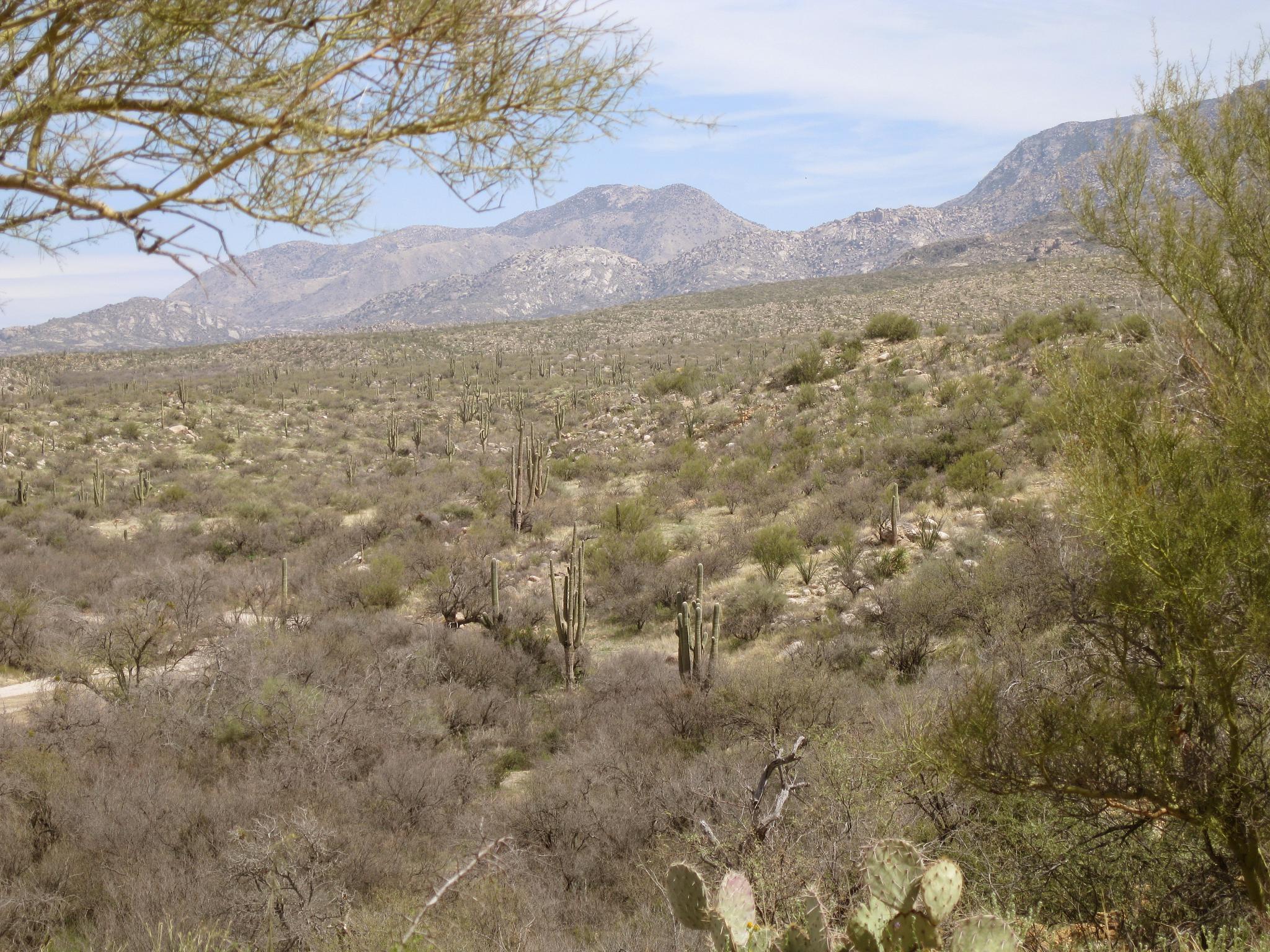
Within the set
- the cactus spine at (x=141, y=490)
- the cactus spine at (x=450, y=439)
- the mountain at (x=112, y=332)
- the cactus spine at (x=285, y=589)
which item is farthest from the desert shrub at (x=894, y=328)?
the mountain at (x=112, y=332)

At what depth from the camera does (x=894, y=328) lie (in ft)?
84.3

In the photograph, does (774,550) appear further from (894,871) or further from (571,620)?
(894,871)

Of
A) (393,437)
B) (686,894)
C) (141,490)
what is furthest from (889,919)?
(393,437)

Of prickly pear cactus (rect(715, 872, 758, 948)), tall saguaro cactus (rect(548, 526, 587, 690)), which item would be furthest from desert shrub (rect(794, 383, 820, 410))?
prickly pear cactus (rect(715, 872, 758, 948))

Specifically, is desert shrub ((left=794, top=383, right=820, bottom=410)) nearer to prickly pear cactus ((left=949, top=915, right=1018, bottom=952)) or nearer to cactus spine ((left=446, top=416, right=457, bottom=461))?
cactus spine ((left=446, top=416, right=457, bottom=461))

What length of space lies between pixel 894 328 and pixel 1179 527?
22885mm

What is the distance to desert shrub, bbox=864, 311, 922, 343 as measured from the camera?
25.6 metres

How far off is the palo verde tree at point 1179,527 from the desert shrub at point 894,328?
21203mm

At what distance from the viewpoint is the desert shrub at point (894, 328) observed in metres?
25.6

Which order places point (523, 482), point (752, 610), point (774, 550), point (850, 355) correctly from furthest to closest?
1. point (850, 355)
2. point (523, 482)
3. point (774, 550)
4. point (752, 610)

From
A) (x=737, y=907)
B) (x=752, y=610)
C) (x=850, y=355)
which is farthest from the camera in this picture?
(x=850, y=355)

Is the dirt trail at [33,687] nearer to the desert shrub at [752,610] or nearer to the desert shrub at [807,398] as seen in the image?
the desert shrub at [752,610]

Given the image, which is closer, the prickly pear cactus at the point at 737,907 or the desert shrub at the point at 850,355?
the prickly pear cactus at the point at 737,907

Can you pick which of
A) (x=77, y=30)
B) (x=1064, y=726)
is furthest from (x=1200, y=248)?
(x=77, y=30)
